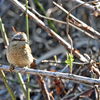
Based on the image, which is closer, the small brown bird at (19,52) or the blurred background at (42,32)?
the small brown bird at (19,52)

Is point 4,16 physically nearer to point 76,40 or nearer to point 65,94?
point 76,40

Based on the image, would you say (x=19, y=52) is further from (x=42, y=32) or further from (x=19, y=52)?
(x=42, y=32)

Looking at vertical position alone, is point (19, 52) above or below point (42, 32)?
above

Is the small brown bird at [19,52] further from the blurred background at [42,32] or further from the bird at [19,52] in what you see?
the blurred background at [42,32]

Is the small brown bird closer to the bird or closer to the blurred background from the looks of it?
the bird

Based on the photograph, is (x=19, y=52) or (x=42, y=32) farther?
(x=42, y=32)

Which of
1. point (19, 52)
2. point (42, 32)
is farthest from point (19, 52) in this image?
point (42, 32)

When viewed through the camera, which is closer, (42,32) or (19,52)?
(19,52)

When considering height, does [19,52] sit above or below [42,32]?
above

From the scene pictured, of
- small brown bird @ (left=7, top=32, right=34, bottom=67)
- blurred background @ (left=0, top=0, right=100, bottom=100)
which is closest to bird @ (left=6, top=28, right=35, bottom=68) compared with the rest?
small brown bird @ (left=7, top=32, right=34, bottom=67)

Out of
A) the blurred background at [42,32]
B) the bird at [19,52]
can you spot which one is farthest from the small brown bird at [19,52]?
the blurred background at [42,32]

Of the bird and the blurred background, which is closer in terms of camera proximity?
the bird

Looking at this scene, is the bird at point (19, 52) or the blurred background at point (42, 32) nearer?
the bird at point (19, 52)
